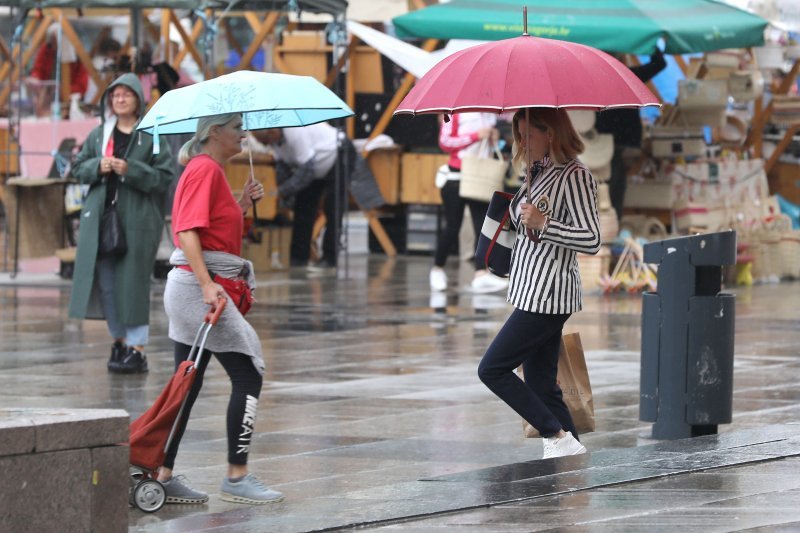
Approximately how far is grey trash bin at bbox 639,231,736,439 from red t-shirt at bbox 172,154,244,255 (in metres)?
2.25

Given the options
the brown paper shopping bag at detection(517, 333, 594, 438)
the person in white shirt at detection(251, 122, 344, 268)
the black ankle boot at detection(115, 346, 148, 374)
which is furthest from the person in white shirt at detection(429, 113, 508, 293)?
the brown paper shopping bag at detection(517, 333, 594, 438)

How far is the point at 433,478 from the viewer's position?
A: 697cm

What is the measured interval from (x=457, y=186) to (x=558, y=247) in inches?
354

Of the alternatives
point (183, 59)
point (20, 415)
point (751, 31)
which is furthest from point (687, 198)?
point (20, 415)

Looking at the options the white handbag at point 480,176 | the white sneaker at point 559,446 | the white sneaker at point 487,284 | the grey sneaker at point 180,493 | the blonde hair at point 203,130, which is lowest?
the white sneaker at point 487,284

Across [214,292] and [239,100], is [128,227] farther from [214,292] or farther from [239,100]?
[214,292]

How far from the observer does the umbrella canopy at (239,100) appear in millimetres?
7031

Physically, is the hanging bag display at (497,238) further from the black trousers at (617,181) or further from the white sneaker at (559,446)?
the black trousers at (617,181)

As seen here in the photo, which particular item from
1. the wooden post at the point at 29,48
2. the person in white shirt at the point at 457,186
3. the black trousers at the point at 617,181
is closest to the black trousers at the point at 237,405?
the person in white shirt at the point at 457,186

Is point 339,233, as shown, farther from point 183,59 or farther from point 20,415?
point 20,415

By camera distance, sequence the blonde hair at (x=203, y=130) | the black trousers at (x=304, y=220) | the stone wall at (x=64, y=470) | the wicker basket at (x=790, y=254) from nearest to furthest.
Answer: the stone wall at (x=64, y=470) → the blonde hair at (x=203, y=130) → the wicker basket at (x=790, y=254) → the black trousers at (x=304, y=220)

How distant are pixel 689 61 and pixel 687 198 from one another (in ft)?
10.3

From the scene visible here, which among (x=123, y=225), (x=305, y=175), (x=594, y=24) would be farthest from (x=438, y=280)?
(x=123, y=225)

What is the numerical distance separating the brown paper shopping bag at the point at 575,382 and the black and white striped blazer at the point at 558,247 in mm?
535
